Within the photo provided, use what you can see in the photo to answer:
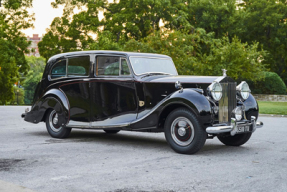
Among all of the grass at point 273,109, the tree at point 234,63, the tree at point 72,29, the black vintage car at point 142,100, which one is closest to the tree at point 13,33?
the tree at point 72,29

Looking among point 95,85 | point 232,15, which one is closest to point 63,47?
point 232,15

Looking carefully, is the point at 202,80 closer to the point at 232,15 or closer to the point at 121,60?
the point at 121,60

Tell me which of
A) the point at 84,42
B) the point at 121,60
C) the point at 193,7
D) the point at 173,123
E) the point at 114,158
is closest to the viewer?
the point at 114,158

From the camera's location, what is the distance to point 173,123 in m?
7.19

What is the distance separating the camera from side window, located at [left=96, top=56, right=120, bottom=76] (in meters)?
8.38

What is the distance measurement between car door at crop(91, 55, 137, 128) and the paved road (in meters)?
0.58

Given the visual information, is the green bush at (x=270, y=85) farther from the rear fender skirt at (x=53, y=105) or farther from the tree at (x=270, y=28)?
the rear fender skirt at (x=53, y=105)

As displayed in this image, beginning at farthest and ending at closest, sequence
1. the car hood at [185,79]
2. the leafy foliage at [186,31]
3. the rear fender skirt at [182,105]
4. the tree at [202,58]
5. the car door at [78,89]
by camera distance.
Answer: the leafy foliage at [186,31] → the tree at [202,58] → the car door at [78,89] → the car hood at [185,79] → the rear fender skirt at [182,105]

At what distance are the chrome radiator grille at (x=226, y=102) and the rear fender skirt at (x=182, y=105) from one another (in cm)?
39

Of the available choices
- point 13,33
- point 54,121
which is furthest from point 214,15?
point 54,121

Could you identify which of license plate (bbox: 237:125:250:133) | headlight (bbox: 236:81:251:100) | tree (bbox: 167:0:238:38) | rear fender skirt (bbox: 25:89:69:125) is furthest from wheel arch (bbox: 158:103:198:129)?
tree (bbox: 167:0:238:38)

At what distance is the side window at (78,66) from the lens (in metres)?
8.72

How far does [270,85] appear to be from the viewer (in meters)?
39.0

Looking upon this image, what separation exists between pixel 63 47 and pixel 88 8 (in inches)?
188
